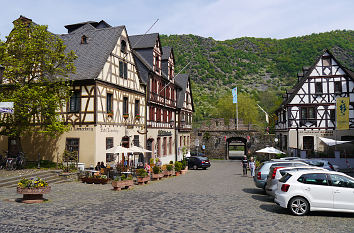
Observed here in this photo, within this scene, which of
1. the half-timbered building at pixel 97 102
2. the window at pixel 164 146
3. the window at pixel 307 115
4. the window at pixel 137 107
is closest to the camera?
the half-timbered building at pixel 97 102

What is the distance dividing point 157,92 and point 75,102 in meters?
11.8

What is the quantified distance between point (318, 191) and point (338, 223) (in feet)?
3.96

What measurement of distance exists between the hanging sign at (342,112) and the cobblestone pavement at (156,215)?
22879 mm

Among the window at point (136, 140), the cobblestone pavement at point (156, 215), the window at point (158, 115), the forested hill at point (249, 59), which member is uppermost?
the forested hill at point (249, 59)

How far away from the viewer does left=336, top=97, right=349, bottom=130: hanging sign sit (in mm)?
32969

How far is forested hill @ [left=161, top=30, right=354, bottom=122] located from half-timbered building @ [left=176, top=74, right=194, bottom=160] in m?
50.2

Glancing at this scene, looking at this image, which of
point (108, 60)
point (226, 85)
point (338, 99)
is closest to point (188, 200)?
point (108, 60)

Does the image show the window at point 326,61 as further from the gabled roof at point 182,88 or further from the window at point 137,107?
the window at point 137,107

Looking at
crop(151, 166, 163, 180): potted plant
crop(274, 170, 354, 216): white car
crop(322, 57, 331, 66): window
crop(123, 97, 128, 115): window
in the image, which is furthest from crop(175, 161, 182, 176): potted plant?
crop(322, 57, 331, 66): window

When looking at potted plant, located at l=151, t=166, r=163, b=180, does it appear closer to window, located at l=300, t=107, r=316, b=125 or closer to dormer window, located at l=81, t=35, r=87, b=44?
dormer window, located at l=81, t=35, r=87, b=44

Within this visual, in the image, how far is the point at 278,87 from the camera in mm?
113875

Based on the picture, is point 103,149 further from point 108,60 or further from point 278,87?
point 278,87

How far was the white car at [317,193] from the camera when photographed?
1033 centimetres

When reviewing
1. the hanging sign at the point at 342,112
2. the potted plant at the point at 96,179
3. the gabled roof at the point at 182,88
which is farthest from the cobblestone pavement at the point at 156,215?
the gabled roof at the point at 182,88
